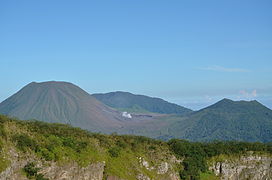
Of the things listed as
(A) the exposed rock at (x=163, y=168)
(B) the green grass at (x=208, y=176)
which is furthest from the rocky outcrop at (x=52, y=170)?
(B) the green grass at (x=208, y=176)

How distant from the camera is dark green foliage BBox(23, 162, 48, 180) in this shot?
2642 cm

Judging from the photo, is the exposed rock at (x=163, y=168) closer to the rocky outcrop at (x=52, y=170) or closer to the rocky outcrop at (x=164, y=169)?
the rocky outcrop at (x=164, y=169)

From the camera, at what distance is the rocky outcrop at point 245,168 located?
39.4 metres

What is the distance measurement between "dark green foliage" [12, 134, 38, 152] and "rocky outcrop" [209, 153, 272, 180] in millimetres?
18540

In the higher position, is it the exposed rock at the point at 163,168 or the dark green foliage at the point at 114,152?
the dark green foliage at the point at 114,152

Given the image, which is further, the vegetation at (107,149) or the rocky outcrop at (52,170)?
the vegetation at (107,149)

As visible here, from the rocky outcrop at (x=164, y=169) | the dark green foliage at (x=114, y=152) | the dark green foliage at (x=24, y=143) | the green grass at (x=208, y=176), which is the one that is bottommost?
the green grass at (x=208, y=176)

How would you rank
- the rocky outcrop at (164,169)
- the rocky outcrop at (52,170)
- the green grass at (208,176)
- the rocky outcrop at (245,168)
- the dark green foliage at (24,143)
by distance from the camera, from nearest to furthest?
the rocky outcrop at (52,170) → the dark green foliage at (24,143) → the rocky outcrop at (164,169) → the green grass at (208,176) → the rocky outcrop at (245,168)

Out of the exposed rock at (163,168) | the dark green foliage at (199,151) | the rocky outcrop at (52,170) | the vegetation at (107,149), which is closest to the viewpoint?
the rocky outcrop at (52,170)

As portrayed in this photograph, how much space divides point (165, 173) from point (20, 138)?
1391 cm

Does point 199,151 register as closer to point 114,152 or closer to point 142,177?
point 142,177

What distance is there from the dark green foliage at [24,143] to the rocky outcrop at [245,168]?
18.5 meters

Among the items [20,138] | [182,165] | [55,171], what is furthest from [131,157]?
[20,138]

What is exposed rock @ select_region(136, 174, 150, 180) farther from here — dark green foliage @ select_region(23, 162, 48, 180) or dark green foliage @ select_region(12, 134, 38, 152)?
dark green foliage @ select_region(12, 134, 38, 152)
